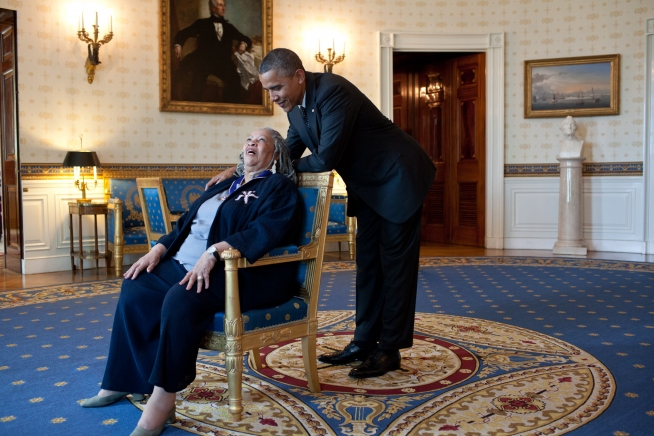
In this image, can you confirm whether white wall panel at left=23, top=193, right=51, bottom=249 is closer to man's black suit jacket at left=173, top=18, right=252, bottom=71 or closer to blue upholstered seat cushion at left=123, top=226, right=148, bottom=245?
blue upholstered seat cushion at left=123, top=226, right=148, bottom=245

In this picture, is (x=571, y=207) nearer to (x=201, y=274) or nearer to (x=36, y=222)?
(x=36, y=222)

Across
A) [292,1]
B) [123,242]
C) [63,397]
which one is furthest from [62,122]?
[63,397]

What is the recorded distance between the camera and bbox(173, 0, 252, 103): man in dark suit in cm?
747

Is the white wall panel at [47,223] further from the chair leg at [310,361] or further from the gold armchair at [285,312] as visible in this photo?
the chair leg at [310,361]

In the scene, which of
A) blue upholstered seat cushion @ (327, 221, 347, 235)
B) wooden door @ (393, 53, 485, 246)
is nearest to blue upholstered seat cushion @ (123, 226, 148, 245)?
blue upholstered seat cushion @ (327, 221, 347, 235)

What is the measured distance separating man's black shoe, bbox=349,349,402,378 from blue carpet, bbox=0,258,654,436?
0.13 meters

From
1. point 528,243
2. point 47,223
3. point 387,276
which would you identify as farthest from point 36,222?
point 528,243

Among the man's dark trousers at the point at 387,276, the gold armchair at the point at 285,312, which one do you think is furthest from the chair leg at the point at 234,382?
the man's dark trousers at the point at 387,276

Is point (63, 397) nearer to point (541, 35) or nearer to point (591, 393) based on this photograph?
point (591, 393)

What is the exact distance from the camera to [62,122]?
22.2 feet

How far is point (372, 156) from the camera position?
299cm

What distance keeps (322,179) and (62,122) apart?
4872 mm

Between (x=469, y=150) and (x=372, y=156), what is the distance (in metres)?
6.49

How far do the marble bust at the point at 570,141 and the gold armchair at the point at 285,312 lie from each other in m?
6.02
